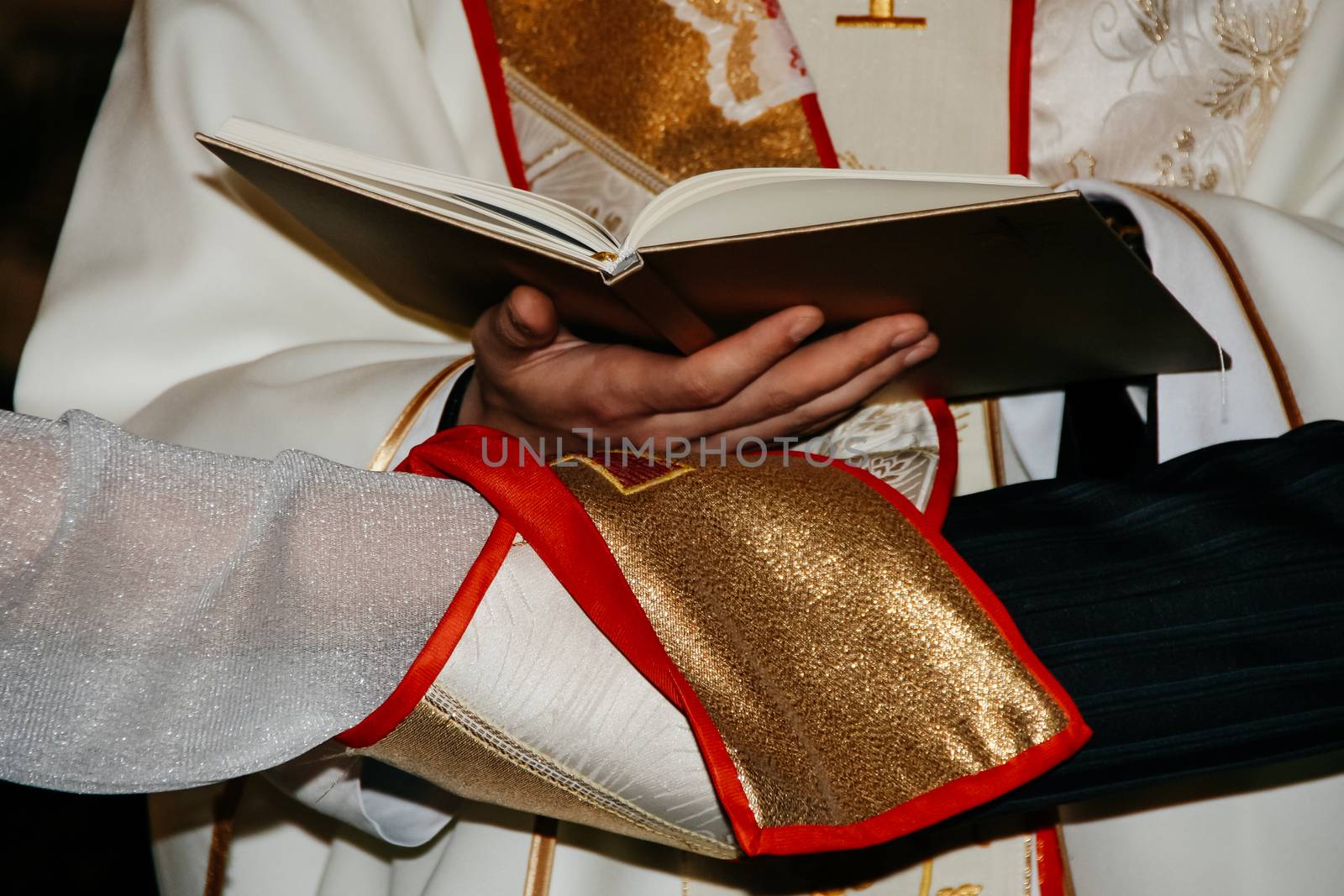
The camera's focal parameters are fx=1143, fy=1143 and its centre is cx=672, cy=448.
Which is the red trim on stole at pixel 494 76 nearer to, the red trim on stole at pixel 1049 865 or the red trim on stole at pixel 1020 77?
the red trim on stole at pixel 1020 77

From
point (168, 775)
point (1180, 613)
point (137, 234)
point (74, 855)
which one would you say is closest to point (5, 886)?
point (74, 855)

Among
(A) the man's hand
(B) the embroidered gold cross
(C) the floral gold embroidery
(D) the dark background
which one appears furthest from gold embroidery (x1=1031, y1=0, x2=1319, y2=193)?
(D) the dark background

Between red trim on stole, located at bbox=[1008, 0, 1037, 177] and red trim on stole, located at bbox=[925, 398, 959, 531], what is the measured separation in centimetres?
30

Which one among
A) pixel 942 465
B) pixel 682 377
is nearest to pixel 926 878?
pixel 942 465

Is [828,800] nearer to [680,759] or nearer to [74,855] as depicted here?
[680,759]

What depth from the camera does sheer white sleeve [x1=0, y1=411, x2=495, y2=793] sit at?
50 cm

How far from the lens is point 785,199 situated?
0.69 meters

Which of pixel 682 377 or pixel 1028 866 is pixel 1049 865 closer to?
pixel 1028 866

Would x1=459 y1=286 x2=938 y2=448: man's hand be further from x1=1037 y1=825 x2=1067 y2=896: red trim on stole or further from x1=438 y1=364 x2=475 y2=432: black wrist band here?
x1=1037 y1=825 x2=1067 y2=896: red trim on stole

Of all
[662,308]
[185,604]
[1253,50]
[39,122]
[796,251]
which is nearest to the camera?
[185,604]

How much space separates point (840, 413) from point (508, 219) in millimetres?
324

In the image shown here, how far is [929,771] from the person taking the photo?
0.61 meters

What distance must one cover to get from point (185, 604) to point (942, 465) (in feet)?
1.67

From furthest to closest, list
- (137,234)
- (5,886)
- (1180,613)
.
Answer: (5,886)
(137,234)
(1180,613)
